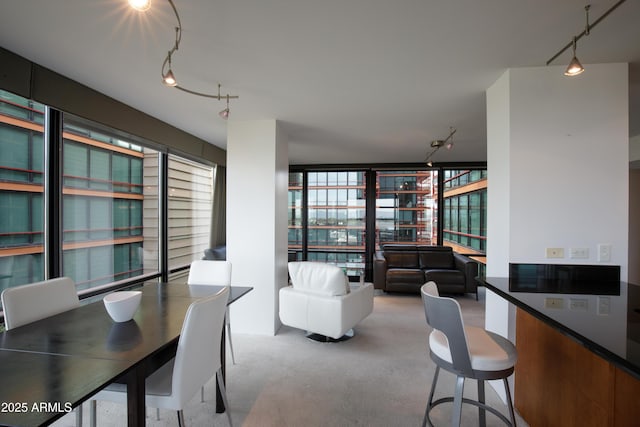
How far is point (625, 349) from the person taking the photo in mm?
997

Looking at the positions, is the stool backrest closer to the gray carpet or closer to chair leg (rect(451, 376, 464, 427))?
chair leg (rect(451, 376, 464, 427))

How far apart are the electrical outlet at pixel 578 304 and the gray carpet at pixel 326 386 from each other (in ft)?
3.34

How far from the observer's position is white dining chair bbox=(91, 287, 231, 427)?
4.67ft

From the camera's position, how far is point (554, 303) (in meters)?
1.56

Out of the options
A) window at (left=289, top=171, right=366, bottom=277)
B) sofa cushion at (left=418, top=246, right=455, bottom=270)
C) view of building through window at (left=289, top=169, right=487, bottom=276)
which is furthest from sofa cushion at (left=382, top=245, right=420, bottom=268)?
window at (left=289, top=171, right=366, bottom=277)

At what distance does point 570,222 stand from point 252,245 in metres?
3.05

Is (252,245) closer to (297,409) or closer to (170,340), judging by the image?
(297,409)

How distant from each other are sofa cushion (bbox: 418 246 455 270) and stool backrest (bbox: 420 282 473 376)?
13.8 ft

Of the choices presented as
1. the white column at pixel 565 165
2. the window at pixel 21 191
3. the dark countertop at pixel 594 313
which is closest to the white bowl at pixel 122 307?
the window at pixel 21 191

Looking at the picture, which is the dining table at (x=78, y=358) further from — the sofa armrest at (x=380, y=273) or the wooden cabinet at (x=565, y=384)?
the sofa armrest at (x=380, y=273)

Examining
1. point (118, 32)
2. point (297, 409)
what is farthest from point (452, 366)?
point (118, 32)

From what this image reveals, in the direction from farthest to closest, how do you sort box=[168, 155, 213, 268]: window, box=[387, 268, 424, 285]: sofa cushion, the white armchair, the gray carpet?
box=[387, 268, 424, 285]: sofa cushion, box=[168, 155, 213, 268]: window, the white armchair, the gray carpet

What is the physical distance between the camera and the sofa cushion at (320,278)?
10.2 ft

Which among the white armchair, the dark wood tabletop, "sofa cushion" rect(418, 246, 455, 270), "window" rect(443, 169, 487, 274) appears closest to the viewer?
the dark wood tabletop
